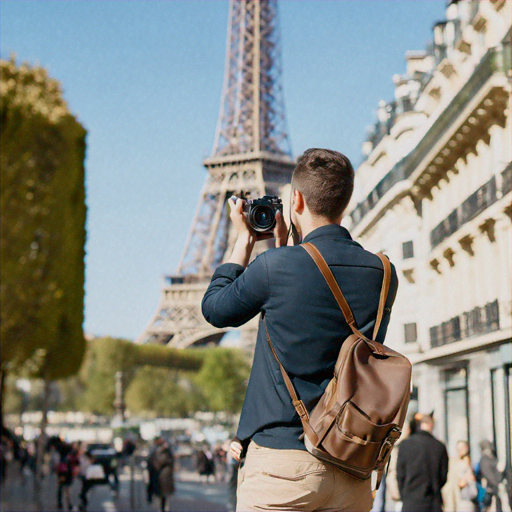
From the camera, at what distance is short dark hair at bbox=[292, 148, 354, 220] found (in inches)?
126

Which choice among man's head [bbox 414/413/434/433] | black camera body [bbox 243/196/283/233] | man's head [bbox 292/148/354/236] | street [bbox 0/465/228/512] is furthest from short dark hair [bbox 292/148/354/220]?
street [bbox 0/465/228/512]

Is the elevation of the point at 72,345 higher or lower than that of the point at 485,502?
higher

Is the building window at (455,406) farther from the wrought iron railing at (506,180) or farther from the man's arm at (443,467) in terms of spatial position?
the man's arm at (443,467)

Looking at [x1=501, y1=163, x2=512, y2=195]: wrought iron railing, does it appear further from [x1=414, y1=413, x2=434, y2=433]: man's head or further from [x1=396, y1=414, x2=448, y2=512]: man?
[x1=396, y1=414, x2=448, y2=512]: man

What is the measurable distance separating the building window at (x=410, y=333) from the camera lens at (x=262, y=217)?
34889 millimetres

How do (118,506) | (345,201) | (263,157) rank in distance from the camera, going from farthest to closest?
(263,157), (118,506), (345,201)

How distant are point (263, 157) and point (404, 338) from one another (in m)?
40.7

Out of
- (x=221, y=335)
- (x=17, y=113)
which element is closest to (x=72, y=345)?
(x=17, y=113)

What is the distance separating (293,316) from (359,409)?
336 millimetres

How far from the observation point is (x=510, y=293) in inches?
988

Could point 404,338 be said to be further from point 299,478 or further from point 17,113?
point 299,478

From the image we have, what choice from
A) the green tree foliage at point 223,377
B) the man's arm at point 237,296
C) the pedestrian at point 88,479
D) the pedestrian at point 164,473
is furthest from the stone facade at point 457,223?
the green tree foliage at point 223,377

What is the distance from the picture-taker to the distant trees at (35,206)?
31094 millimetres

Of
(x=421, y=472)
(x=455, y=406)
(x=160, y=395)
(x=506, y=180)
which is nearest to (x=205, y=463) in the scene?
(x=455, y=406)
